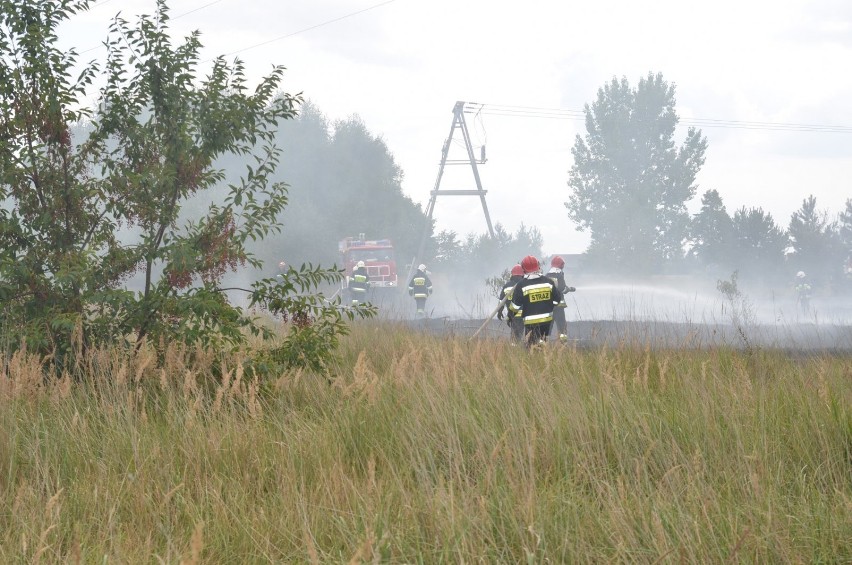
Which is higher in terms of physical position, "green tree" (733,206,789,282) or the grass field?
"green tree" (733,206,789,282)

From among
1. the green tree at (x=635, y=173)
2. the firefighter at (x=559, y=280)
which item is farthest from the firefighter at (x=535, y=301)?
the green tree at (x=635, y=173)

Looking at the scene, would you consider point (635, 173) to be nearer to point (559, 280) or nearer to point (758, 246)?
point (758, 246)

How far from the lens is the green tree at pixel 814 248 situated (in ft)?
171

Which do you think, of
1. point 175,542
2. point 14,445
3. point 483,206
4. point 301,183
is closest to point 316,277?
point 14,445

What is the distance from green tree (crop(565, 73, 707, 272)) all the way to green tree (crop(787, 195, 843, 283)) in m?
11.4

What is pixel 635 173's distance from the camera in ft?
217

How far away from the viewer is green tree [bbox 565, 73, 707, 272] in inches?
2549

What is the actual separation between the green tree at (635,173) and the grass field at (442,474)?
2343 inches

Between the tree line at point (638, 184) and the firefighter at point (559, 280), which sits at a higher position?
the tree line at point (638, 184)

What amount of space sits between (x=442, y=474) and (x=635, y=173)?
6462 cm

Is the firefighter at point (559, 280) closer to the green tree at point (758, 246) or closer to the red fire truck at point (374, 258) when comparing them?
the red fire truck at point (374, 258)

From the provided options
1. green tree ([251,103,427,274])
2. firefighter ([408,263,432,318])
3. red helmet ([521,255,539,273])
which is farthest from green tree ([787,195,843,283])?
red helmet ([521,255,539,273])

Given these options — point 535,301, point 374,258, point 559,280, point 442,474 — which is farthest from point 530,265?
point 374,258

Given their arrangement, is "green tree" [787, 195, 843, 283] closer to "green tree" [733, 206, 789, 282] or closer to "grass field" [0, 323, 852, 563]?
"green tree" [733, 206, 789, 282]
